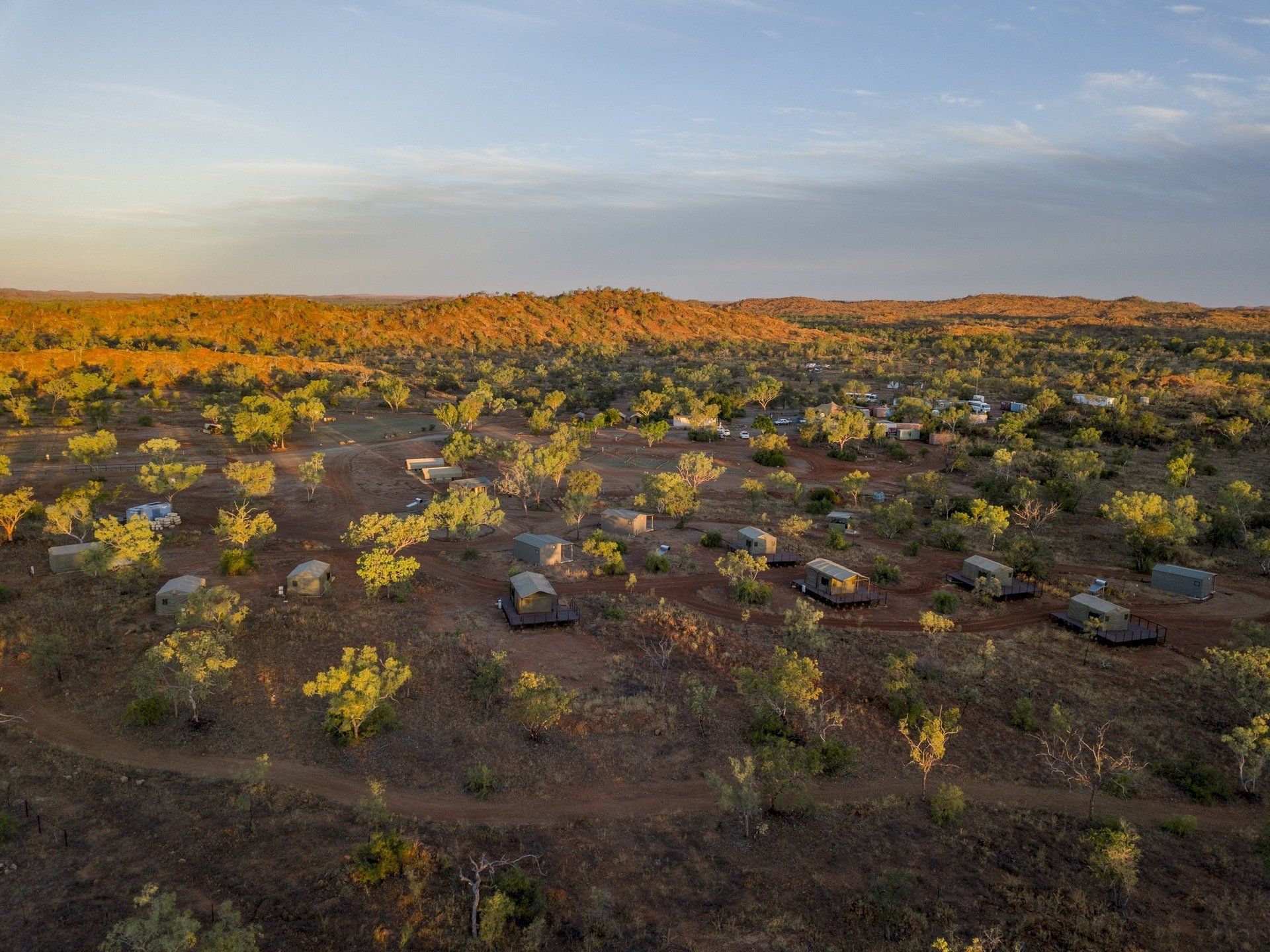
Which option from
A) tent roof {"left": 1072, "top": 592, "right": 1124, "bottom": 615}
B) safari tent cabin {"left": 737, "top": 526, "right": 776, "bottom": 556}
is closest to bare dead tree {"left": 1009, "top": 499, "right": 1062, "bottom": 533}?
tent roof {"left": 1072, "top": 592, "right": 1124, "bottom": 615}

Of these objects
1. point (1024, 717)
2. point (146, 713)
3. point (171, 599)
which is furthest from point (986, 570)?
point (171, 599)

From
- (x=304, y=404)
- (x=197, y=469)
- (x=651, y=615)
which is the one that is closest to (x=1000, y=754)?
(x=651, y=615)

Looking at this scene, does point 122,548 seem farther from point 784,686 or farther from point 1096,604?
point 1096,604

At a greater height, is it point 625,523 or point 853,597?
point 625,523

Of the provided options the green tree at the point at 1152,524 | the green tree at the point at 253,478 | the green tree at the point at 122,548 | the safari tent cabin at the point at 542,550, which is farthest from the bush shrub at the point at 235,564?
the green tree at the point at 1152,524

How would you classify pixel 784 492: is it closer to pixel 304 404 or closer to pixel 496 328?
pixel 304 404

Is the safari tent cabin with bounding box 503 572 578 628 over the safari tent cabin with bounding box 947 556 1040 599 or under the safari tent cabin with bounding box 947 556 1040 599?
under

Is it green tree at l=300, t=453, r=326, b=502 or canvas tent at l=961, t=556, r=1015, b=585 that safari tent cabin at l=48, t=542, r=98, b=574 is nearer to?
green tree at l=300, t=453, r=326, b=502
